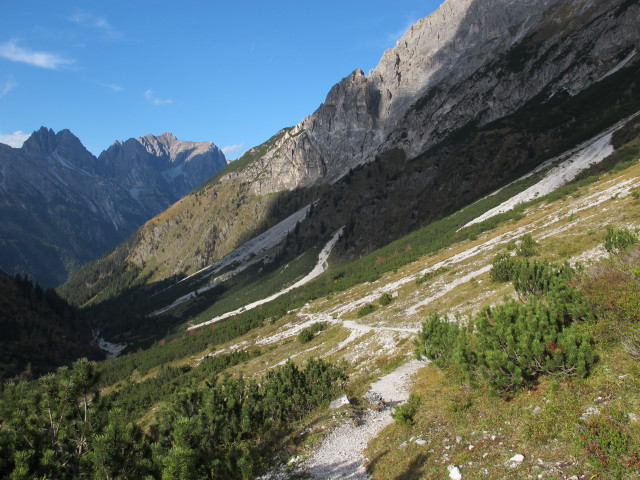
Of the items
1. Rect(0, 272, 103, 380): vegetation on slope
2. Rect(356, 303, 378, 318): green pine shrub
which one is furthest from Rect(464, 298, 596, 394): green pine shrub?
Rect(0, 272, 103, 380): vegetation on slope

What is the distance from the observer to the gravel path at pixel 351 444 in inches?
557

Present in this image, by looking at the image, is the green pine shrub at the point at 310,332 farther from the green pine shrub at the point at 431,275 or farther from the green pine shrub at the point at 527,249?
the green pine shrub at the point at 527,249

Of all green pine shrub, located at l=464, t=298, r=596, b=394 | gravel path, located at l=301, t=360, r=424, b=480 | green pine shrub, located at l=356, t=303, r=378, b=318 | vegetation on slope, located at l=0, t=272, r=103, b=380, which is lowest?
green pine shrub, located at l=356, t=303, r=378, b=318

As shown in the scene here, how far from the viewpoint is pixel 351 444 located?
1619 cm

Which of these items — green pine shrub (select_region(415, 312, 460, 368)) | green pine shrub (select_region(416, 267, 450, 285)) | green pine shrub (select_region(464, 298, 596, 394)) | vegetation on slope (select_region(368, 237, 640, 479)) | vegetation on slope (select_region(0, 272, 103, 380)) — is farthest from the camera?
vegetation on slope (select_region(0, 272, 103, 380))

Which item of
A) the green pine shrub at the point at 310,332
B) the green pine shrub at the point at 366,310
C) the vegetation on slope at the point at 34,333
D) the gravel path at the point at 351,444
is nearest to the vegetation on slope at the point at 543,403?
the gravel path at the point at 351,444

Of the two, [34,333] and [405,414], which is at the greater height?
[34,333]

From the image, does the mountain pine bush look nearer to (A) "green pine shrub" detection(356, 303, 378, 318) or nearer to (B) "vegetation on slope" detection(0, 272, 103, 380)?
(A) "green pine shrub" detection(356, 303, 378, 318)

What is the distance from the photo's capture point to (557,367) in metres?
13.6

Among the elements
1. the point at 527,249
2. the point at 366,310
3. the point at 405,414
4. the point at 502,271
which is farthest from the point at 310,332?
the point at 405,414

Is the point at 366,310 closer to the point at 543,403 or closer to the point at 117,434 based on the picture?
the point at 543,403

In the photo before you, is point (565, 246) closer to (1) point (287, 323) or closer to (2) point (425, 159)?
(1) point (287, 323)

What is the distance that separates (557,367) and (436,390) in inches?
245

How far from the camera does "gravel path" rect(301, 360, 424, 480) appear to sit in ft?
46.4
